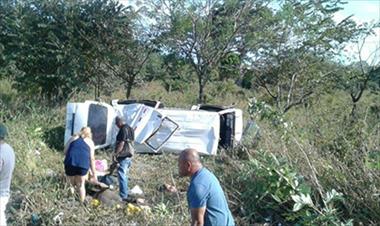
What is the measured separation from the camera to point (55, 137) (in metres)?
15.3

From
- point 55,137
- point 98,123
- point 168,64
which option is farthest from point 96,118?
point 168,64

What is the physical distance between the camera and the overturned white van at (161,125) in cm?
1507

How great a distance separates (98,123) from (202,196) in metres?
A: 9.70

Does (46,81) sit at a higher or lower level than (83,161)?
higher

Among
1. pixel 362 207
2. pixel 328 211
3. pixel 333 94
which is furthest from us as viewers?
pixel 333 94

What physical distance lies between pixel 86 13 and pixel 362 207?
15.0 meters

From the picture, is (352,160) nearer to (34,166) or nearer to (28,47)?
(34,166)

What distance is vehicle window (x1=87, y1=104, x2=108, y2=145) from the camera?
15125 mm

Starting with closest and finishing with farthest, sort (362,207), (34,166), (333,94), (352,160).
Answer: (362,207), (352,160), (34,166), (333,94)

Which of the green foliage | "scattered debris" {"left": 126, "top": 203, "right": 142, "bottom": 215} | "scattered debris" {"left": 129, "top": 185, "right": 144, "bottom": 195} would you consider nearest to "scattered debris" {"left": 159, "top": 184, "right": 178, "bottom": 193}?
"scattered debris" {"left": 129, "top": 185, "right": 144, "bottom": 195}

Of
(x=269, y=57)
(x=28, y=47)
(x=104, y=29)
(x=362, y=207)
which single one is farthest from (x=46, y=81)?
(x=362, y=207)

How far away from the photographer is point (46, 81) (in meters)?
20.6

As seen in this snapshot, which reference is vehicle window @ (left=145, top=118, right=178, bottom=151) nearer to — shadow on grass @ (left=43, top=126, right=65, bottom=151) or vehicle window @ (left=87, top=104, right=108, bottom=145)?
vehicle window @ (left=87, top=104, right=108, bottom=145)

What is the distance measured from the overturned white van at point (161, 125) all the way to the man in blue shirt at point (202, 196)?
870 centimetres
